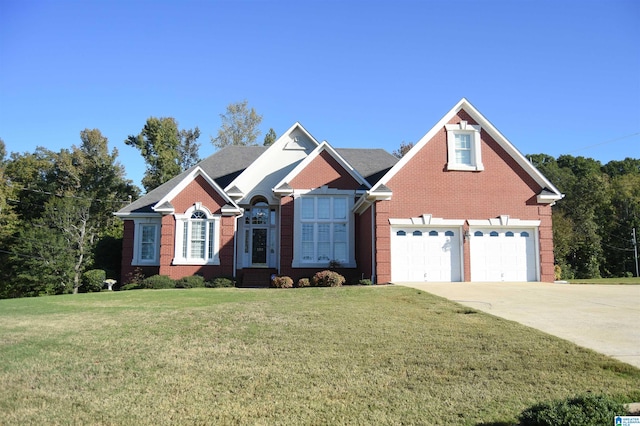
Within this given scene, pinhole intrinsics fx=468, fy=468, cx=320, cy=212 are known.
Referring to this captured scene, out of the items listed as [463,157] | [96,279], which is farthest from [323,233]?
[96,279]

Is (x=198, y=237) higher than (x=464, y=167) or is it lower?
lower

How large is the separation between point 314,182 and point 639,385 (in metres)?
18.1

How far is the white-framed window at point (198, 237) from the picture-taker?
75.4ft

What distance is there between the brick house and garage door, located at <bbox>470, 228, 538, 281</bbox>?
45 millimetres

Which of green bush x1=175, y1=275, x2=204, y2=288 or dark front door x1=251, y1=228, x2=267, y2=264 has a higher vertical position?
dark front door x1=251, y1=228, x2=267, y2=264

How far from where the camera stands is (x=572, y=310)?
471 inches

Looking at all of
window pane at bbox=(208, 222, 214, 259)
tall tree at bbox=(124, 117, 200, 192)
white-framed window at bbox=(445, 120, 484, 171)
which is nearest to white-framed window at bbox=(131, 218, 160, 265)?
window pane at bbox=(208, 222, 214, 259)

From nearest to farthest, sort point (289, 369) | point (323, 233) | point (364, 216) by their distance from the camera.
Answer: point (289, 369)
point (364, 216)
point (323, 233)

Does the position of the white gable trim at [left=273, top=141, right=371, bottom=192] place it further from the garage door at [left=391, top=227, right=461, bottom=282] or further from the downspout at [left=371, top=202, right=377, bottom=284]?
the garage door at [left=391, top=227, right=461, bottom=282]

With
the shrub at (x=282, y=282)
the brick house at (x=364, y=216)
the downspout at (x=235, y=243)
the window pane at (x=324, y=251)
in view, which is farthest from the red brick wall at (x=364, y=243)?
the downspout at (x=235, y=243)

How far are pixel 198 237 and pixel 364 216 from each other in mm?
8284

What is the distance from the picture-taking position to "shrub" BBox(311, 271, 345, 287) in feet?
66.7

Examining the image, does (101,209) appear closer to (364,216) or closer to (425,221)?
(364,216)

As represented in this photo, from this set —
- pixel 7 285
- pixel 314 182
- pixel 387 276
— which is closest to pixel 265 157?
pixel 314 182
